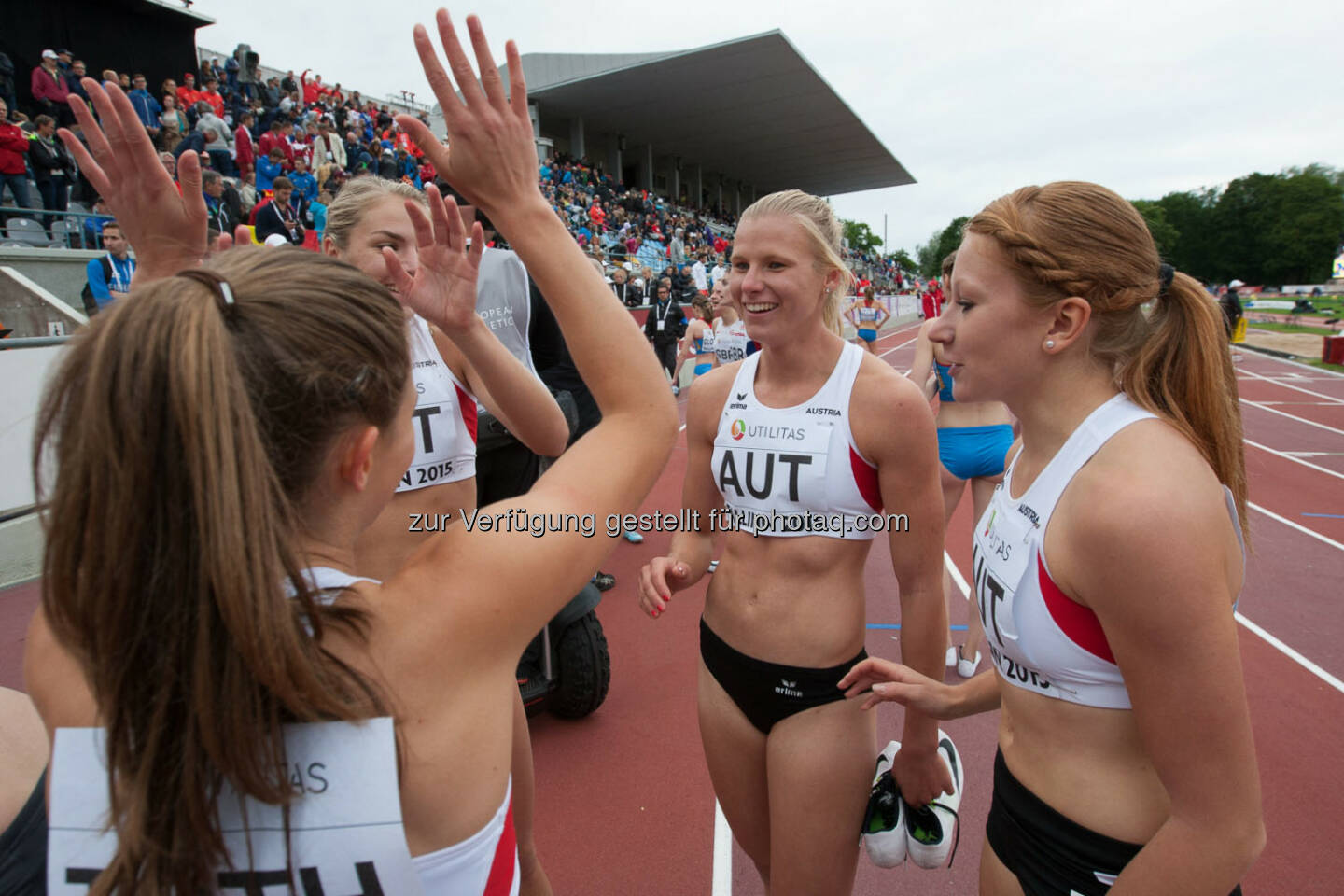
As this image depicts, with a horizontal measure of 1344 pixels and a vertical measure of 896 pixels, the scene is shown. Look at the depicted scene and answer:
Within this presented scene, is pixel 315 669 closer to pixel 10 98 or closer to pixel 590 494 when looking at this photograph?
pixel 590 494

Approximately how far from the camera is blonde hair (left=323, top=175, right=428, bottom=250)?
2.20 m

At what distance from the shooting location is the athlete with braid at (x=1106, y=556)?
1.05m

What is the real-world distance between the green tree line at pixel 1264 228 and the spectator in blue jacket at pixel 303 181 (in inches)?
2731

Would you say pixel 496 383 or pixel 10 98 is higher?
pixel 10 98

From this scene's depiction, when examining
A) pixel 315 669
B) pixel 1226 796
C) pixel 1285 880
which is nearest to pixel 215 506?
pixel 315 669

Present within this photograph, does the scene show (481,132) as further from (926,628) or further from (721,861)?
(721,861)

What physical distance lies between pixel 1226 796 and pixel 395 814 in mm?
1186

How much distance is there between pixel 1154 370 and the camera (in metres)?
1.31

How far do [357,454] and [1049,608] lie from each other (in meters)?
1.16

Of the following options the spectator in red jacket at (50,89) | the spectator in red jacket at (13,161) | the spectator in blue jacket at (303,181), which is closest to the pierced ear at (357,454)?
the spectator in red jacket at (13,161)

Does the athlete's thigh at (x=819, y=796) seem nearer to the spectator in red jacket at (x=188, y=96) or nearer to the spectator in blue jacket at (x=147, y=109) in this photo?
the spectator in blue jacket at (x=147, y=109)

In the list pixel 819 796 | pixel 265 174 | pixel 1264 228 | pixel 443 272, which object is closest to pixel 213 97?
pixel 265 174

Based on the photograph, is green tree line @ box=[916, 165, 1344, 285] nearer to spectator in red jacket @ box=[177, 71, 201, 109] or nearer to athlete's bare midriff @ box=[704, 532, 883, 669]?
spectator in red jacket @ box=[177, 71, 201, 109]

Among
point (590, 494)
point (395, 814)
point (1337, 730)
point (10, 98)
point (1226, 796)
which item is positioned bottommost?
point (1337, 730)
